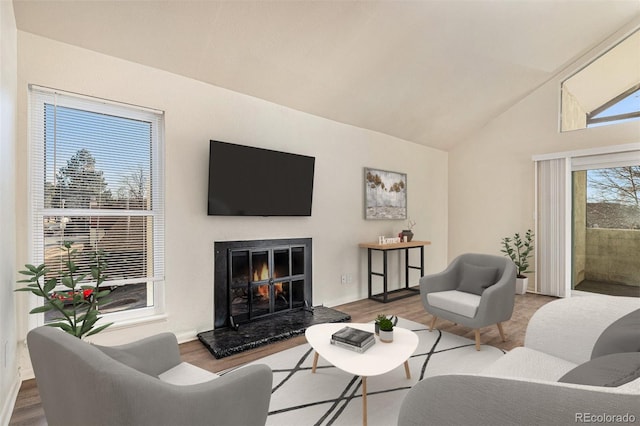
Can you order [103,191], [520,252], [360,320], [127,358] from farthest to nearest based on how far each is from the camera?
[520,252] → [360,320] → [103,191] → [127,358]

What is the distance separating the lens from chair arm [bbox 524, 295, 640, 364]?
1.76 metres

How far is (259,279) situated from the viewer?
12.1 feet


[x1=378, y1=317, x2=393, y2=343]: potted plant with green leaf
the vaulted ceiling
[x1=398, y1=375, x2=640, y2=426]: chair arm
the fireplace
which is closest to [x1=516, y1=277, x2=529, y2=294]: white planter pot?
the vaulted ceiling

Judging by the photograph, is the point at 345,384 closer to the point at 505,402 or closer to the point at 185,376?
the point at 185,376

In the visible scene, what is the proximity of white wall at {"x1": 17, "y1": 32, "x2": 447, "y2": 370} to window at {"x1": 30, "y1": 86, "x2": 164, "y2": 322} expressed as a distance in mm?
105

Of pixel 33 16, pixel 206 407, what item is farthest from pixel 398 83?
pixel 206 407

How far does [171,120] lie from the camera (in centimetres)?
307

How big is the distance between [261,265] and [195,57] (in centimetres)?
221

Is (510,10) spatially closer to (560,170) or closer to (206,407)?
(560,170)

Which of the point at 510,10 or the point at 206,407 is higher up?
the point at 510,10

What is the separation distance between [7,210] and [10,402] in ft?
3.92

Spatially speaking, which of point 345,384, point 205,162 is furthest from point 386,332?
point 205,162

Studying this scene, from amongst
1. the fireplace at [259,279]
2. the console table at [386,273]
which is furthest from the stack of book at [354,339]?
the console table at [386,273]

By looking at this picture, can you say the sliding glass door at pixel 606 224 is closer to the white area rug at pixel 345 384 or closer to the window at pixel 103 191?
the white area rug at pixel 345 384
